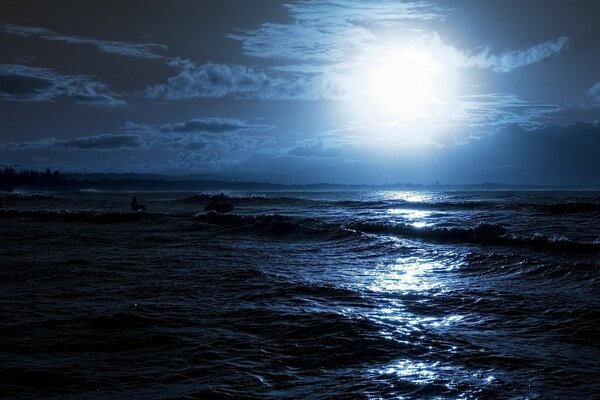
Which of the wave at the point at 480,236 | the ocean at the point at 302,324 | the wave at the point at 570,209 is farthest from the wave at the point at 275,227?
the wave at the point at 570,209

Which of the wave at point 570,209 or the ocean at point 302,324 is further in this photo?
the wave at point 570,209

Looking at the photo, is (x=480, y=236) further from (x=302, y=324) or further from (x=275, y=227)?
(x=302, y=324)

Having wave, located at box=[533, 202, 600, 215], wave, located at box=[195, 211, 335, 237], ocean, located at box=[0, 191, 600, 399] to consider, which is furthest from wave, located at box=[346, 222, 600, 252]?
wave, located at box=[533, 202, 600, 215]

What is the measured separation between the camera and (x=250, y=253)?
19.1m

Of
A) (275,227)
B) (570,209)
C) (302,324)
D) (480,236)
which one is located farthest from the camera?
(570,209)

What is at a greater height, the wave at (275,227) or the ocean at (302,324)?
the wave at (275,227)

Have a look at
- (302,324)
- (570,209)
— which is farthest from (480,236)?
(570,209)

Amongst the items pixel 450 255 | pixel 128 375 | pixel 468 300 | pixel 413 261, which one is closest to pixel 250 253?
pixel 413 261

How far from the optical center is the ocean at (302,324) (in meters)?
6.10

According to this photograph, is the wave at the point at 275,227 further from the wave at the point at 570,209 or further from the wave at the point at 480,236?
the wave at the point at 570,209

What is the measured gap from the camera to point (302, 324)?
883cm

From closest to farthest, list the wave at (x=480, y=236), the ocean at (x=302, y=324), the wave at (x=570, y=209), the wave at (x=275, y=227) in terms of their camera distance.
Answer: the ocean at (x=302, y=324) < the wave at (x=480, y=236) < the wave at (x=275, y=227) < the wave at (x=570, y=209)

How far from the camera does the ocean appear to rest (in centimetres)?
610

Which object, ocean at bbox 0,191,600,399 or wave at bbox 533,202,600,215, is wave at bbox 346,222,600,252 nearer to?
ocean at bbox 0,191,600,399
